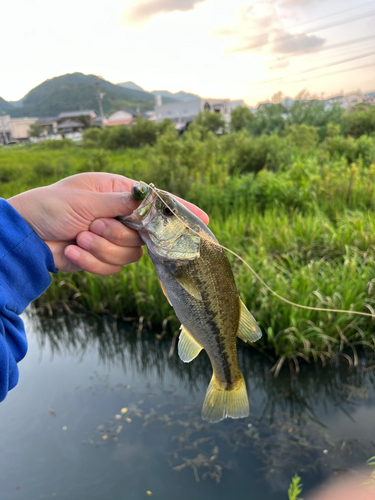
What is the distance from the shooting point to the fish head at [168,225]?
1.27 m

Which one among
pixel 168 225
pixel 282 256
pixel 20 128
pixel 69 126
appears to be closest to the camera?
pixel 168 225

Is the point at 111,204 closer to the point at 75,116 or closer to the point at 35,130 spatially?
the point at 35,130

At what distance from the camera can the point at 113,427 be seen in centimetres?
329

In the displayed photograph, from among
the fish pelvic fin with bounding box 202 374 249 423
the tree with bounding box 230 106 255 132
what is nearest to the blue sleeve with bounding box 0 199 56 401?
the fish pelvic fin with bounding box 202 374 249 423

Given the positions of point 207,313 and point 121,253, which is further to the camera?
point 121,253

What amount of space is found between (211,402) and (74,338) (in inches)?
149

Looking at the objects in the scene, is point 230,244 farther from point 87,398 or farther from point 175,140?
point 175,140

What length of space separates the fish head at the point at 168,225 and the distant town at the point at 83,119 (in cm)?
1481

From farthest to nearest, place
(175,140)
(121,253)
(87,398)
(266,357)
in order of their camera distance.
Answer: (175,140), (266,357), (87,398), (121,253)

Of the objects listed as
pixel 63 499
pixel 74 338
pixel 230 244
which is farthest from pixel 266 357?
pixel 74 338

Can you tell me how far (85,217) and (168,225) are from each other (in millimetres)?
562

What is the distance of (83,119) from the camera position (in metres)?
25.2

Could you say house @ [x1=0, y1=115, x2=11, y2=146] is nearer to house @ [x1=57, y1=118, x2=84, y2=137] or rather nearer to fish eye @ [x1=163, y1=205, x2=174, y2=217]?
house @ [x1=57, y1=118, x2=84, y2=137]

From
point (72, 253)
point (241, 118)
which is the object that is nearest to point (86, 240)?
point (72, 253)
